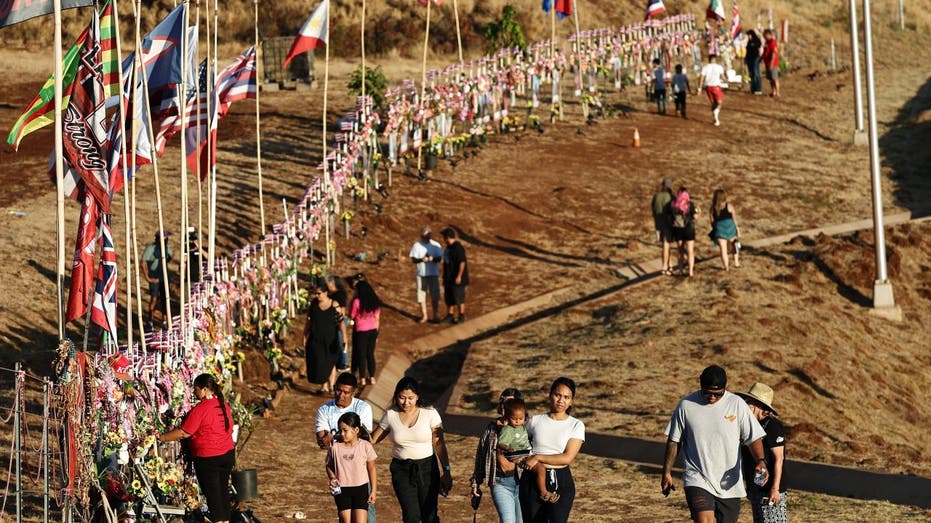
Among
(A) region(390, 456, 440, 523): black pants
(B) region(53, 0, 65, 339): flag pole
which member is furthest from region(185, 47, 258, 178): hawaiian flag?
(A) region(390, 456, 440, 523): black pants

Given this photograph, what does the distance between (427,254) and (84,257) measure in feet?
30.5

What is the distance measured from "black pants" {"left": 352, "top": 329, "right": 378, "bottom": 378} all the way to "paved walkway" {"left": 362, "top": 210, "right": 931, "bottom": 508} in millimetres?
276

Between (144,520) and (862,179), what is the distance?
82.0ft

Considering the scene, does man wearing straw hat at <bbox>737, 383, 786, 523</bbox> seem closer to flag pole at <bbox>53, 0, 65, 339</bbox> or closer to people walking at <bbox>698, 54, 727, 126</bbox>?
flag pole at <bbox>53, 0, 65, 339</bbox>

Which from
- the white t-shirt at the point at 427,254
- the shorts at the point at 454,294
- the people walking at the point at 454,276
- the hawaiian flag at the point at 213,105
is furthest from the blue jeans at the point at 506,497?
the shorts at the point at 454,294

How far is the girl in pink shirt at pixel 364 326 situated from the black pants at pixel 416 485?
7.79 m

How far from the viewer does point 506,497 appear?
1120 cm

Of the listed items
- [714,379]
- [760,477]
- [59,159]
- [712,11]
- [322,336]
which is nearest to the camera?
[714,379]

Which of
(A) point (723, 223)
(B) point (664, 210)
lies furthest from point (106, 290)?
(A) point (723, 223)

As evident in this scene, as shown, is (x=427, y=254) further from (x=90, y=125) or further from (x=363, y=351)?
(x=90, y=125)

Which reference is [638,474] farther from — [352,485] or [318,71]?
[318,71]

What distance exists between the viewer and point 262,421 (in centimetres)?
1819

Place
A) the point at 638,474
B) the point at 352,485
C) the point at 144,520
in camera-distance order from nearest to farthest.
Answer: the point at 352,485
the point at 144,520
the point at 638,474

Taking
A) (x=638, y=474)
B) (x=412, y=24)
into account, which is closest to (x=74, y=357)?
(x=638, y=474)
